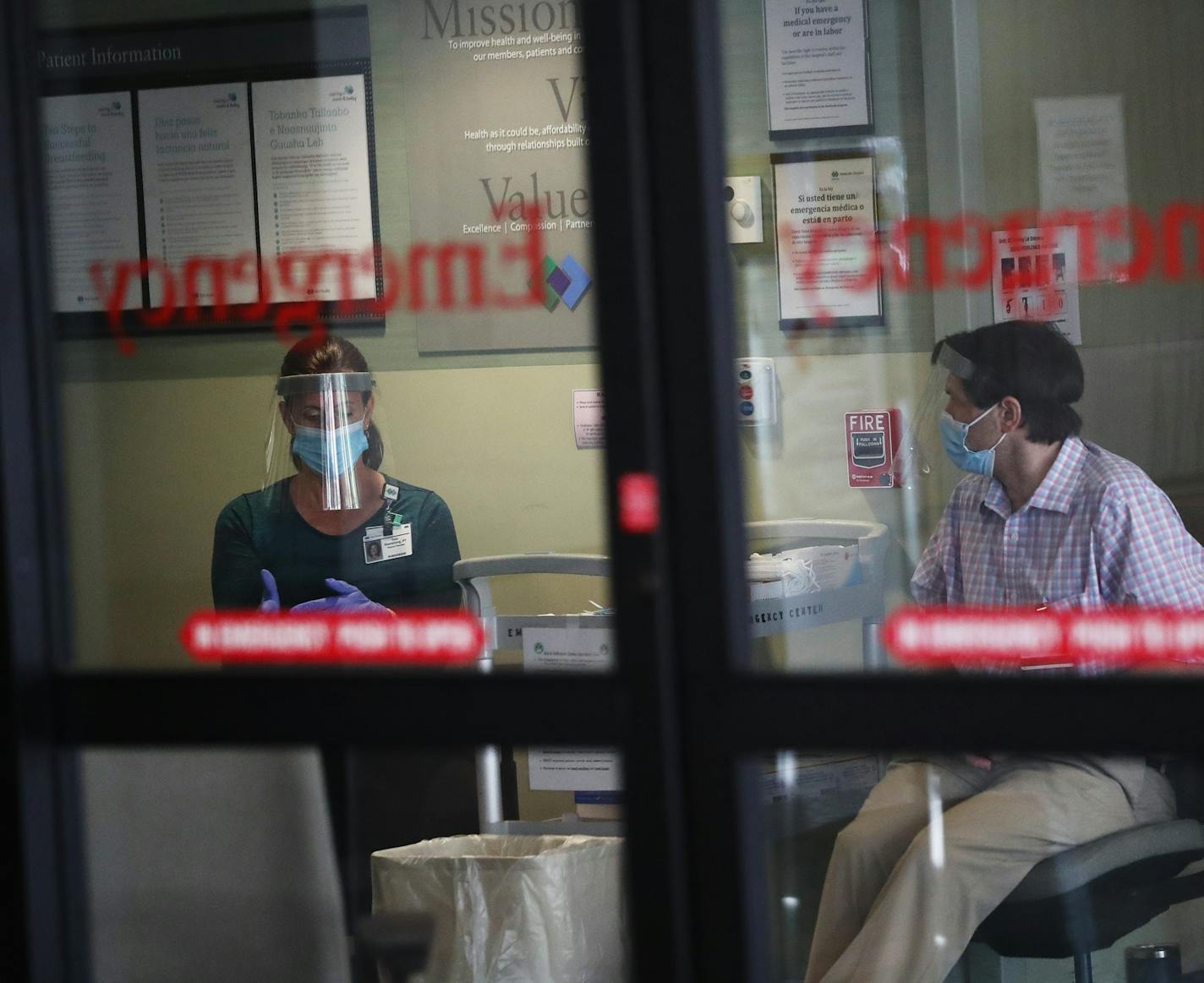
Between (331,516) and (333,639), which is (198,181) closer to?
(331,516)

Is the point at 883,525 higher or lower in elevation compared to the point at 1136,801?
higher

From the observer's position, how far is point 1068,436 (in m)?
2.21

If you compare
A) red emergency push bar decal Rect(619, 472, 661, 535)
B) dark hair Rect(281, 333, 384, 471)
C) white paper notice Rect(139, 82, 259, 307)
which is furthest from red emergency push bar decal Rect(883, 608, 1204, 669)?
white paper notice Rect(139, 82, 259, 307)

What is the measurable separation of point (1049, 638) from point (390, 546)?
51.2 inches

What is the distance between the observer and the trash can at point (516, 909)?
2.55 m

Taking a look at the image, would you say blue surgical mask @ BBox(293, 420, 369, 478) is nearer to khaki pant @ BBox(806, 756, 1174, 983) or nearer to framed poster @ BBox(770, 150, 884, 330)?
framed poster @ BBox(770, 150, 884, 330)

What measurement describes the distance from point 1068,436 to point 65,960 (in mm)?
1616

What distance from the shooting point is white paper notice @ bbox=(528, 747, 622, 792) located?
257 centimetres

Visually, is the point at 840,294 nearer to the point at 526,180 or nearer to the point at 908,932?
the point at 526,180

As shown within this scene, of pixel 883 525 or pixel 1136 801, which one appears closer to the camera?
pixel 1136 801

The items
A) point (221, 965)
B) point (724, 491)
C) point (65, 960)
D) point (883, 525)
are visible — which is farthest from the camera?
point (883, 525)

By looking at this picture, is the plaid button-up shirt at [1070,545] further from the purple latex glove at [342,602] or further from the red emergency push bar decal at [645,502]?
the purple latex glove at [342,602]

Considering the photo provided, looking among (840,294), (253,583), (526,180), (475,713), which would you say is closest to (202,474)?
(253,583)

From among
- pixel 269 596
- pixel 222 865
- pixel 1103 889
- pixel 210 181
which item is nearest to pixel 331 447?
pixel 269 596
